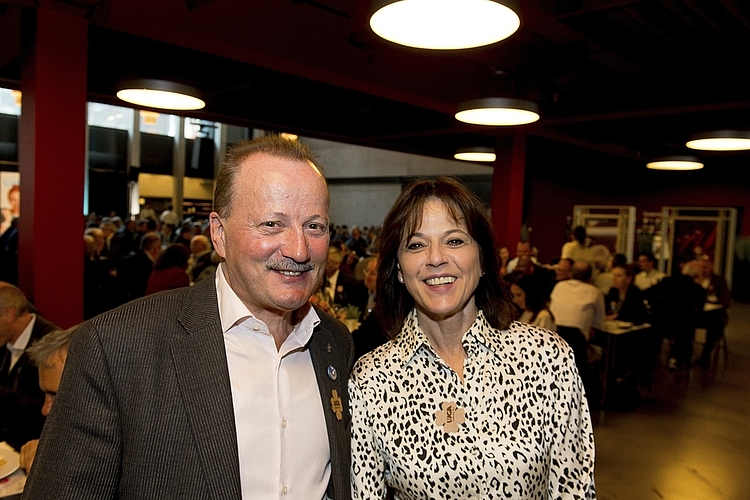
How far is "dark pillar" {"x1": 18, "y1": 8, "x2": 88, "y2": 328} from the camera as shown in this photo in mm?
4098

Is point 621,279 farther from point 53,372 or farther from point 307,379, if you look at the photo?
point 53,372

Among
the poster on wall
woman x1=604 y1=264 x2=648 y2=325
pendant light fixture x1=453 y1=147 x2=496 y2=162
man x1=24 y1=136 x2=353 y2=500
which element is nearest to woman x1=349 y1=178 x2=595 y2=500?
man x1=24 y1=136 x2=353 y2=500

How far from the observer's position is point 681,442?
16.1ft

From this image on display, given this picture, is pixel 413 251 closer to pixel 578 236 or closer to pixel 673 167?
pixel 578 236

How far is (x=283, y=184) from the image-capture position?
52.7 inches

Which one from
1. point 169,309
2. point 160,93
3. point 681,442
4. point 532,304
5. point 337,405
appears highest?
point 160,93

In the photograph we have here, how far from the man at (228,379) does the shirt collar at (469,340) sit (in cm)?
25

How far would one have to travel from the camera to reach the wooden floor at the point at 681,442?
4027 millimetres

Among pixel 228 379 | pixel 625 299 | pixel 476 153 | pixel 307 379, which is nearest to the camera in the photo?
pixel 228 379

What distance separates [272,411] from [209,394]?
0.18 meters

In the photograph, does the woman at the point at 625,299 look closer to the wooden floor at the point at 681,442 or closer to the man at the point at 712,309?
the wooden floor at the point at 681,442

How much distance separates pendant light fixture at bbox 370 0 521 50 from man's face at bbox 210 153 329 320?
1606mm

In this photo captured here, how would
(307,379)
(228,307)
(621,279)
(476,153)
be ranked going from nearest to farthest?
1. (228,307)
2. (307,379)
3. (621,279)
4. (476,153)

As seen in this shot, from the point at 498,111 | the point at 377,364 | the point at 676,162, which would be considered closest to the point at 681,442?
the point at 498,111
